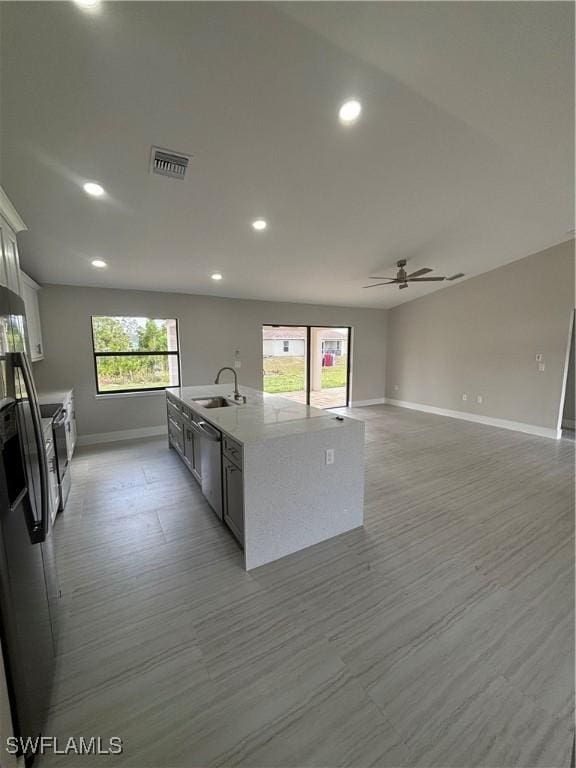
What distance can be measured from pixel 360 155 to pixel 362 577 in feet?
10.4

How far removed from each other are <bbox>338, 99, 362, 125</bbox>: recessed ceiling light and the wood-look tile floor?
3.11m

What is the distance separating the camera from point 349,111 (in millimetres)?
2088

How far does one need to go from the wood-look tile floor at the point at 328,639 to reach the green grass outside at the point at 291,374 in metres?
3.93

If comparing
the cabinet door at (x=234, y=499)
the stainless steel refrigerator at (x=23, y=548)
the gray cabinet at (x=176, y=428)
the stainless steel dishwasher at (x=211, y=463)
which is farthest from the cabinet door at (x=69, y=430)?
the stainless steel refrigerator at (x=23, y=548)

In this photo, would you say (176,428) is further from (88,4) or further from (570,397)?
(570,397)

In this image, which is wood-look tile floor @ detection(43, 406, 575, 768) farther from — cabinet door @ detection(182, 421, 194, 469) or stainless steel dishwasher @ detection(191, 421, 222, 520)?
cabinet door @ detection(182, 421, 194, 469)

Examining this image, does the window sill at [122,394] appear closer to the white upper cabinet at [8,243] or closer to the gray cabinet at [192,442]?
the gray cabinet at [192,442]

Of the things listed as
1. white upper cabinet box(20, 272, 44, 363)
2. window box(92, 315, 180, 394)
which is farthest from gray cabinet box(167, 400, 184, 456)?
white upper cabinet box(20, 272, 44, 363)

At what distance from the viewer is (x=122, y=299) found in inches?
195

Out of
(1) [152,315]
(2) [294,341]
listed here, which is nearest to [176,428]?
(1) [152,315]

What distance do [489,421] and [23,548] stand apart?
6.90 m

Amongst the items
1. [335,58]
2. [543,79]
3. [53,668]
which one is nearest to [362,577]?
[53,668]

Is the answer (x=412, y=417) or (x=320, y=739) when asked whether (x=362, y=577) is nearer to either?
(x=320, y=739)

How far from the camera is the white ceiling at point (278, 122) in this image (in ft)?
5.16
